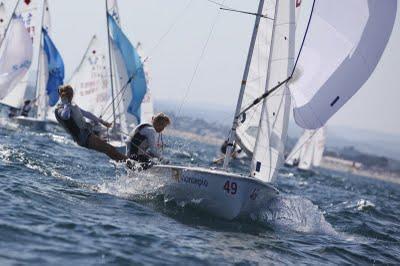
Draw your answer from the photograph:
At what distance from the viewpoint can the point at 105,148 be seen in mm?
11594

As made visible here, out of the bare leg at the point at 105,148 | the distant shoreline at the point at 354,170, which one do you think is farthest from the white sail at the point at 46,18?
the distant shoreline at the point at 354,170

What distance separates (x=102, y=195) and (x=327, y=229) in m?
4.50

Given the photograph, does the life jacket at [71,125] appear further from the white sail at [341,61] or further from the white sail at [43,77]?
the white sail at [43,77]

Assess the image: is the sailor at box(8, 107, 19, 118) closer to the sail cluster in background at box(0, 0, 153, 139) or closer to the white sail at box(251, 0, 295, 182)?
the sail cluster in background at box(0, 0, 153, 139)

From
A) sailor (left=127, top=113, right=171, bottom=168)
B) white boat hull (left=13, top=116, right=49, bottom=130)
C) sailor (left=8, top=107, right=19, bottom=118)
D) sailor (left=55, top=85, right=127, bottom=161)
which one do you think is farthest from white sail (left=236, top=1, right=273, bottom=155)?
sailor (left=8, top=107, right=19, bottom=118)

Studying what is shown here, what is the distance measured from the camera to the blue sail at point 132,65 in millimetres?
25688

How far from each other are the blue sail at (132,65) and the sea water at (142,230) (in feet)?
40.6

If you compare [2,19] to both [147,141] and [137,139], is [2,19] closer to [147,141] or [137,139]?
[137,139]

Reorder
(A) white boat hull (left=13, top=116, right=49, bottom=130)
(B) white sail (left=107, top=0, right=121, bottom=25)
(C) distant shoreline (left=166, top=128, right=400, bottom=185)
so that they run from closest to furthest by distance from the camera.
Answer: (B) white sail (left=107, top=0, right=121, bottom=25) → (A) white boat hull (left=13, top=116, right=49, bottom=130) → (C) distant shoreline (left=166, top=128, right=400, bottom=185)

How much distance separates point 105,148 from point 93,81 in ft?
85.4

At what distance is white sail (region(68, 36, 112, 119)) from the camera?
3597 cm

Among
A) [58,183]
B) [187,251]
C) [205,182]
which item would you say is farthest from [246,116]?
[187,251]

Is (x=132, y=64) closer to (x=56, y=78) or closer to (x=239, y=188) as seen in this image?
(x=56, y=78)

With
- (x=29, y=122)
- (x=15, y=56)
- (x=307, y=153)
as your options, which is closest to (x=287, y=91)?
(x=15, y=56)
